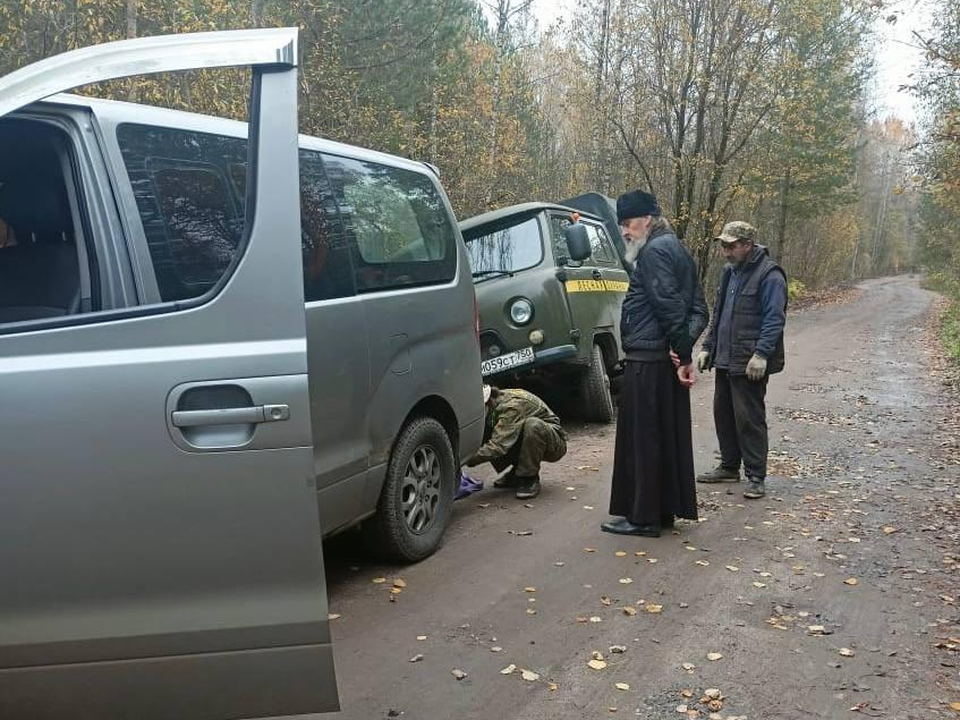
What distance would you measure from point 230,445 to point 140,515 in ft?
0.89

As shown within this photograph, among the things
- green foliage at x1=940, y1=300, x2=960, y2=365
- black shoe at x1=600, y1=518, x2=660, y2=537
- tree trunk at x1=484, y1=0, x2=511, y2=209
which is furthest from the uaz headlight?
tree trunk at x1=484, y1=0, x2=511, y2=209

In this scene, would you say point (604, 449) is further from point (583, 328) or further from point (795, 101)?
point (795, 101)

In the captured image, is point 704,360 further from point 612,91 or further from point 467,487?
point 612,91

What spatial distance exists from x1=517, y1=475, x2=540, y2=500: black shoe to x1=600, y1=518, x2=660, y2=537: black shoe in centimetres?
87

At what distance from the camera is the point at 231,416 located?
84.4 inches

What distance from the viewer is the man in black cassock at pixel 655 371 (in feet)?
16.3

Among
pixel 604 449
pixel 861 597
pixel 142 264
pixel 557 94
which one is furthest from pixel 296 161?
pixel 557 94

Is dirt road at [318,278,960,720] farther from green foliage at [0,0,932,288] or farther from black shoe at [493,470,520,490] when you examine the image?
green foliage at [0,0,932,288]

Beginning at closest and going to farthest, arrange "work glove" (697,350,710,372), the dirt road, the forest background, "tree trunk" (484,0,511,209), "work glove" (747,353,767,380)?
the dirt road → "work glove" (747,353,767,380) → "work glove" (697,350,710,372) → the forest background → "tree trunk" (484,0,511,209)

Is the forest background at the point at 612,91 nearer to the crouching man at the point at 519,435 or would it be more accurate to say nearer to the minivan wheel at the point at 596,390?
the minivan wheel at the point at 596,390

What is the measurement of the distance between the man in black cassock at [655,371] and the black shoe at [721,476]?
1343 millimetres

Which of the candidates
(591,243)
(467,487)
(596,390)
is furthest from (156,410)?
(591,243)

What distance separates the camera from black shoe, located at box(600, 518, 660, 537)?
5219 millimetres

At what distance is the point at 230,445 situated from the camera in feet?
6.97
